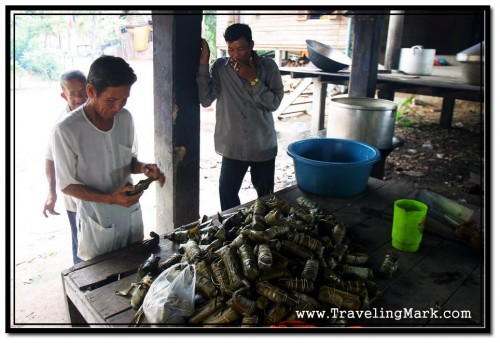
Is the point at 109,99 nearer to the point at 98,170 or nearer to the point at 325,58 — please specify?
the point at 98,170

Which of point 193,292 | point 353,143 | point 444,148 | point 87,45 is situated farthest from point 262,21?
point 193,292

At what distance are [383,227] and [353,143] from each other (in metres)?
1.03

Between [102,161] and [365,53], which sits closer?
[102,161]

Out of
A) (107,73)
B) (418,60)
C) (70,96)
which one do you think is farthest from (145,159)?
(107,73)

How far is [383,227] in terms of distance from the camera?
2.68 m

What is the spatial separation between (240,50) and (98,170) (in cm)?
162

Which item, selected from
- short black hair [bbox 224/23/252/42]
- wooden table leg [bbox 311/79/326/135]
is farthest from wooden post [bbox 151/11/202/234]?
wooden table leg [bbox 311/79/326/135]

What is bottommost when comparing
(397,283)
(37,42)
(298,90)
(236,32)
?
(397,283)

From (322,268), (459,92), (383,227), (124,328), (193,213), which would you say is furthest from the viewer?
(459,92)

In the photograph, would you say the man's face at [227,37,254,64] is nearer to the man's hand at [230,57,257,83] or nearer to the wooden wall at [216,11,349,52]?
the man's hand at [230,57,257,83]

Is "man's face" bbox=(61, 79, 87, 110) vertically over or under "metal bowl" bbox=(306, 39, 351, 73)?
under

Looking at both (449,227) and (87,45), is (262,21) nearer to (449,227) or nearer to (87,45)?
(87,45)

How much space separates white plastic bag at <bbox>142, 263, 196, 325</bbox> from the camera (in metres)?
1.66

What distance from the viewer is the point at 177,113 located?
2.91 meters
